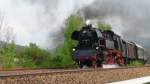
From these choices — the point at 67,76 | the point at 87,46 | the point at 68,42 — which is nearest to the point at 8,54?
the point at 68,42

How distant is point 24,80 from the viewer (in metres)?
13.1

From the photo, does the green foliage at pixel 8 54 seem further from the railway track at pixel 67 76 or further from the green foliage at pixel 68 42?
the railway track at pixel 67 76

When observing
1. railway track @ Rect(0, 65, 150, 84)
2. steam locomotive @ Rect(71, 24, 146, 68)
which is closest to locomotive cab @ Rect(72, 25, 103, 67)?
steam locomotive @ Rect(71, 24, 146, 68)

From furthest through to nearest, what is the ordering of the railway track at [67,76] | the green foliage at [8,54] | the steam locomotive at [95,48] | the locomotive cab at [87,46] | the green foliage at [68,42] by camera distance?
the green foliage at [68,42]
the green foliage at [8,54]
the steam locomotive at [95,48]
the locomotive cab at [87,46]
the railway track at [67,76]

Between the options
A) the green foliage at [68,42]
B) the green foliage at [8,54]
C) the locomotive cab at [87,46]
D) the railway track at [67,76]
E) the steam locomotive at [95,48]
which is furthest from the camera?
the green foliage at [68,42]

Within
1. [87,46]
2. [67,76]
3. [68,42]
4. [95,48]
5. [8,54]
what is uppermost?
[68,42]

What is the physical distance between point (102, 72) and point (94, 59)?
26.3 ft

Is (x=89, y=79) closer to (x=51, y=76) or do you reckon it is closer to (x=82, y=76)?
(x=82, y=76)

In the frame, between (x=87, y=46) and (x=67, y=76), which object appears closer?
(x=67, y=76)

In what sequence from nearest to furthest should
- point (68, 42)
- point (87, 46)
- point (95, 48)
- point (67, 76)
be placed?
point (67, 76), point (95, 48), point (87, 46), point (68, 42)

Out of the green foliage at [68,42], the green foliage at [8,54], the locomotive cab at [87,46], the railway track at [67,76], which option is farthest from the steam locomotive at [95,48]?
the green foliage at [8,54]

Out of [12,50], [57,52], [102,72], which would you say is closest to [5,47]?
[12,50]

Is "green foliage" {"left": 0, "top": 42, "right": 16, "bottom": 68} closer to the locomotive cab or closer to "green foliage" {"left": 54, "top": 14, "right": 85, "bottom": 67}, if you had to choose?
"green foliage" {"left": 54, "top": 14, "right": 85, "bottom": 67}

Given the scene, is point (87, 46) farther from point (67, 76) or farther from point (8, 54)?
point (8, 54)
